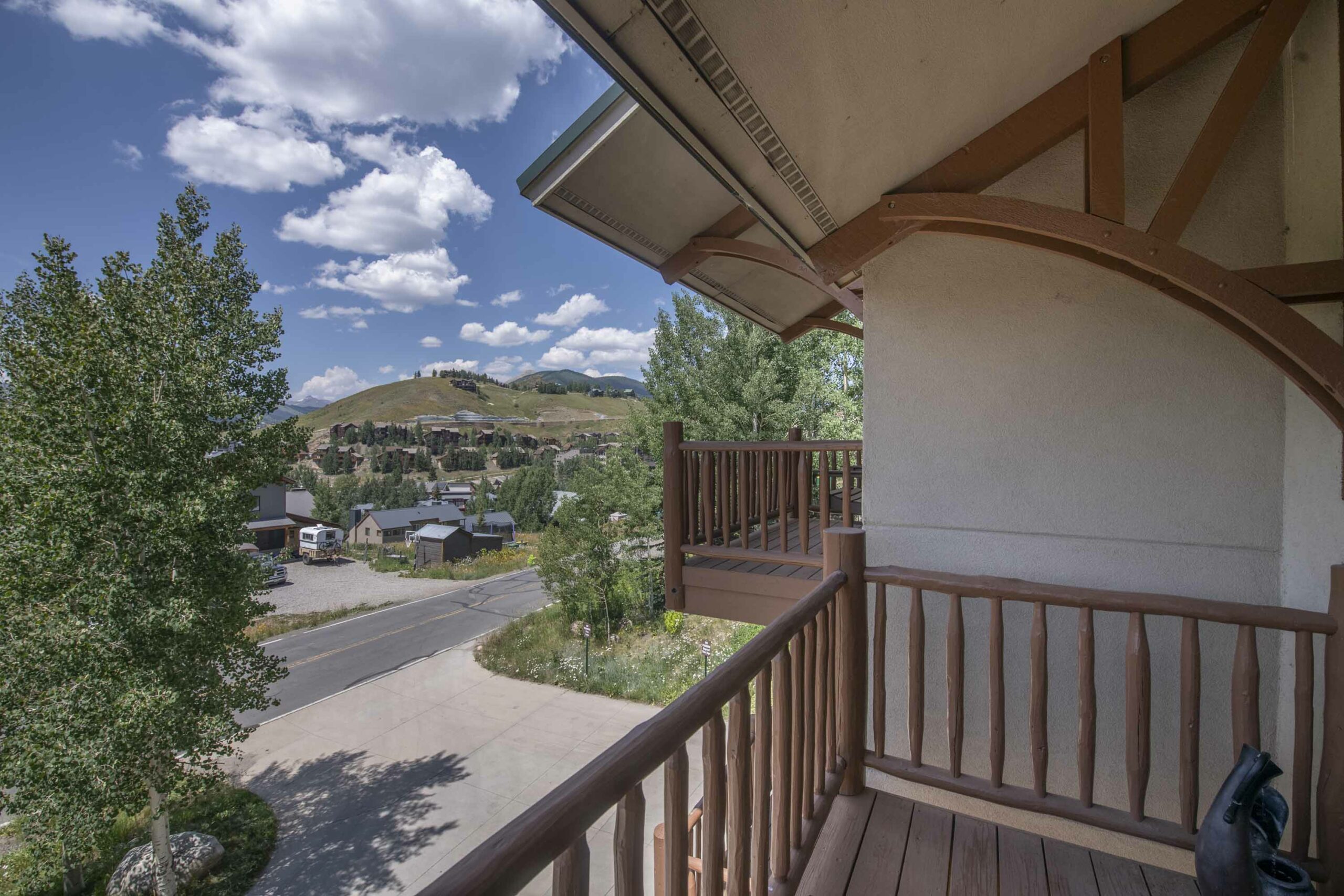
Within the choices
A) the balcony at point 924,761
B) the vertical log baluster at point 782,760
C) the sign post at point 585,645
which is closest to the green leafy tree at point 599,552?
the sign post at point 585,645

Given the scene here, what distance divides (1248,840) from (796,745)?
97 cm

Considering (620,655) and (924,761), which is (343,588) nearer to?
(620,655)

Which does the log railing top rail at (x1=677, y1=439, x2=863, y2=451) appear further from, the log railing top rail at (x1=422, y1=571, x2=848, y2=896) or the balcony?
the log railing top rail at (x1=422, y1=571, x2=848, y2=896)

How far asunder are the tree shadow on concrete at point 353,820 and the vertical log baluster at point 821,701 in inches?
385

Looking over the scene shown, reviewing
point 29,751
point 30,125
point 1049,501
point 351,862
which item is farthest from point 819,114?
point 30,125

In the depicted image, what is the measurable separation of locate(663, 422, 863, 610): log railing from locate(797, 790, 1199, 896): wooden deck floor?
1.52 metres

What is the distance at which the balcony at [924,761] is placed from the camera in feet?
3.17

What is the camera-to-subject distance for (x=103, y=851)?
9.10 m

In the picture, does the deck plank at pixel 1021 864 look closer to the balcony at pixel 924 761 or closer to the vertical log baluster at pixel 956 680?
the balcony at pixel 924 761

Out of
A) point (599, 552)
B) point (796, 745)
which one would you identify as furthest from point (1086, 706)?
point (599, 552)

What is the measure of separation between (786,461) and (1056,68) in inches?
83.1

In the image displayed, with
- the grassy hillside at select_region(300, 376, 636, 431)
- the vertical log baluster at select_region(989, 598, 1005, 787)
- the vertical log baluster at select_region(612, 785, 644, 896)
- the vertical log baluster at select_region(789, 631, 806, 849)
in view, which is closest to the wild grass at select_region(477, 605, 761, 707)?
the vertical log baluster at select_region(989, 598, 1005, 787)

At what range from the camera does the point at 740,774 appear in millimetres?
1041

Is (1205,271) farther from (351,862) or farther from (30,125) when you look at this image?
(30,125)
